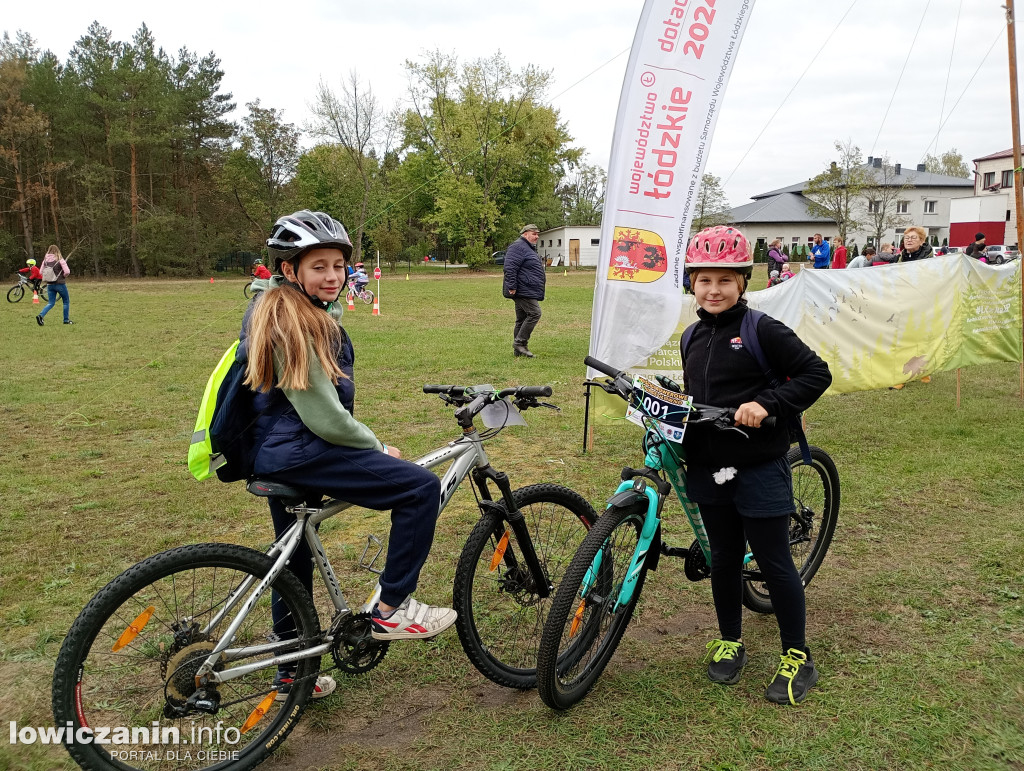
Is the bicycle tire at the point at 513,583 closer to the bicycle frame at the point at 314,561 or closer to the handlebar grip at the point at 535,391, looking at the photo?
the bicycle frame at the point at 314,561

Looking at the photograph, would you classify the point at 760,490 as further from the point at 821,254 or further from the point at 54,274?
the point at 821,254

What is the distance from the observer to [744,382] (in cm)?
304

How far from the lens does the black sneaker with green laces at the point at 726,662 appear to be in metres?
3.21

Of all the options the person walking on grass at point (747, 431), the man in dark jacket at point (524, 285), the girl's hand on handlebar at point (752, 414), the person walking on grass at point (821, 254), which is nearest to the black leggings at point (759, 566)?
the person walking on grass at point (747, 431)

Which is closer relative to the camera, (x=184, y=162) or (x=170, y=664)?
(x=170, y=664)

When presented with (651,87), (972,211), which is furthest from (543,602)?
(972,211)

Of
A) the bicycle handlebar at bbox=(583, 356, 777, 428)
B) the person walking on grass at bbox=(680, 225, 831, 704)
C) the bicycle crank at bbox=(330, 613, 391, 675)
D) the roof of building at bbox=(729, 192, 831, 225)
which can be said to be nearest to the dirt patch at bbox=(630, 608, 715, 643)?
the person walking on grass at bbox=(680, 225, 831, 704)

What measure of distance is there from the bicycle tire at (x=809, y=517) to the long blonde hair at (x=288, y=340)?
2.27 metres

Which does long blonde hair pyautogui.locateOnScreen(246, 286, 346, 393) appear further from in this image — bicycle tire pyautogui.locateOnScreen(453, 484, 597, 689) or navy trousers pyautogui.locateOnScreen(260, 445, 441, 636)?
bicycle tire pyautogui.locateOnScreen(453, 484, 597, 689)

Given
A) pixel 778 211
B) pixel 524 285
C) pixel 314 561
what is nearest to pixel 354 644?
pixel 314 561

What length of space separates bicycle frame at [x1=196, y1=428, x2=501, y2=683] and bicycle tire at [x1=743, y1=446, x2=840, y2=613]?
1497 millimetres

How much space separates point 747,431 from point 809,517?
105cm

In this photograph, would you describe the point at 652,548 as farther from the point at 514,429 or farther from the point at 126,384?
the point at 126,384

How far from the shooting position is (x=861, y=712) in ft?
9.71
